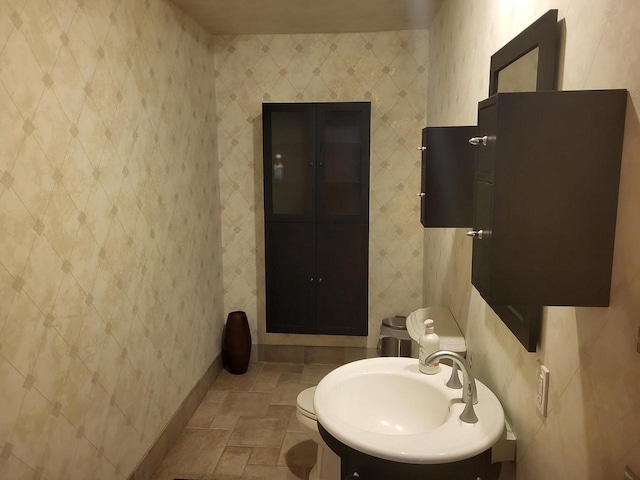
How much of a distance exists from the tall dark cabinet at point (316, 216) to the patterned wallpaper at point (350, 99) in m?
A: 0.23

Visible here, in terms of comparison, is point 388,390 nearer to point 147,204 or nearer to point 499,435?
point 499,435

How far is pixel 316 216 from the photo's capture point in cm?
356

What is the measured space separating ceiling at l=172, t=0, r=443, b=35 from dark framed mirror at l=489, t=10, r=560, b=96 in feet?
5.13

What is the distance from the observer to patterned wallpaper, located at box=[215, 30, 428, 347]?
3.58 m

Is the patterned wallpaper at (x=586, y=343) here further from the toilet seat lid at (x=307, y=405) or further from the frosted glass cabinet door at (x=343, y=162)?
the frosted glass cabinet door at (x=343, y=162)

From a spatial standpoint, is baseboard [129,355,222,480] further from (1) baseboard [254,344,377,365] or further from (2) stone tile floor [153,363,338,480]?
(1) baseboard [254,344,377,365]

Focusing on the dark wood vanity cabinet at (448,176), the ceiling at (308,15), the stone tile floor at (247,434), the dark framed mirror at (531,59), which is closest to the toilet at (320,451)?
the stone tile floor at (247,434)

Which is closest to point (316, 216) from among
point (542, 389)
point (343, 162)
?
point (343, 162)

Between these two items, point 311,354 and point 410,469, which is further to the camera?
point 311,354

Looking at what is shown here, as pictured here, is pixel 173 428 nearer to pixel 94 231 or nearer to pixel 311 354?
pixel 311 354

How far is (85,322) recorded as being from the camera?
1993 mm

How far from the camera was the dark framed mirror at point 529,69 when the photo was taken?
126cm

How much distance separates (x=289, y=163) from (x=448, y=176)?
1.81 m

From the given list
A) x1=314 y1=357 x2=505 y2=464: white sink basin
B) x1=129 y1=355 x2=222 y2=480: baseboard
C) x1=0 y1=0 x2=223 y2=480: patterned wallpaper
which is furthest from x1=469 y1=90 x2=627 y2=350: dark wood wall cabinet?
x1=129 y1=355 x2=222 y2=480: baseboard
